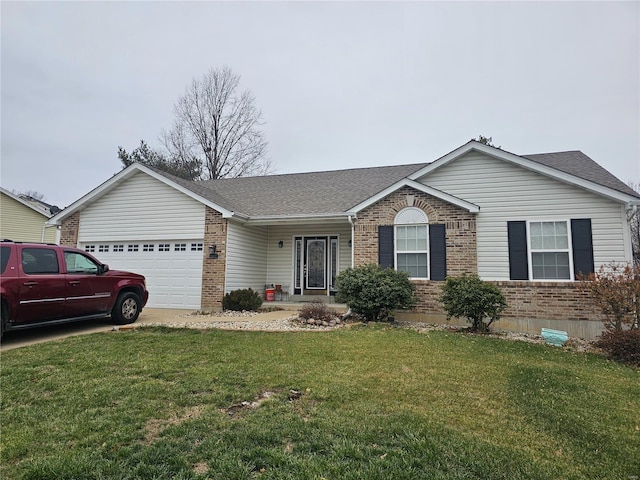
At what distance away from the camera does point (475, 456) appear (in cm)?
283

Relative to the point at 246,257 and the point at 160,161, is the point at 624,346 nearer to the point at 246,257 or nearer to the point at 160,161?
the point at 246,257

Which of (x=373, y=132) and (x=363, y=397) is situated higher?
(x=373, y=132)

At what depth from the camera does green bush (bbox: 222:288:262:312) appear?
38.5 ft

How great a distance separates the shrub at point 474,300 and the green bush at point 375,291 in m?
1.09

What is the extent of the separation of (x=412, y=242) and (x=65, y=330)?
9.23 meters

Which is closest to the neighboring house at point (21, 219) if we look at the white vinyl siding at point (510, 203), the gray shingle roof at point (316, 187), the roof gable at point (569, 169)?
the gray shingle roof at point (316, 187)

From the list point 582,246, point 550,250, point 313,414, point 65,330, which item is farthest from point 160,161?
point 313,414

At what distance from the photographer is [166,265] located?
13.1 meters

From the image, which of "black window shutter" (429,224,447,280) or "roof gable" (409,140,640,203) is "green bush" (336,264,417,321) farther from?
"roof gable" (409,140,640,203)

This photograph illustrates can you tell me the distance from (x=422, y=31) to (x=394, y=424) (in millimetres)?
12577

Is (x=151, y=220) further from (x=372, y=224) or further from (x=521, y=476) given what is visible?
(x=521, y=476)

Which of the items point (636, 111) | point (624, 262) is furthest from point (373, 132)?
point (624, 262)

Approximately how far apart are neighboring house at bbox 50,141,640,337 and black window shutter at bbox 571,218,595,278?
3cm

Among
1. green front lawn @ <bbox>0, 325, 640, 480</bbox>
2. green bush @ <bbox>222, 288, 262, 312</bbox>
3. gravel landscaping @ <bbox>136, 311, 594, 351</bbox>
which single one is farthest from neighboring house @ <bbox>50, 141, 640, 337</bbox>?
green front lawn @ <bbox>0, 325, 640, 480</bbox>
